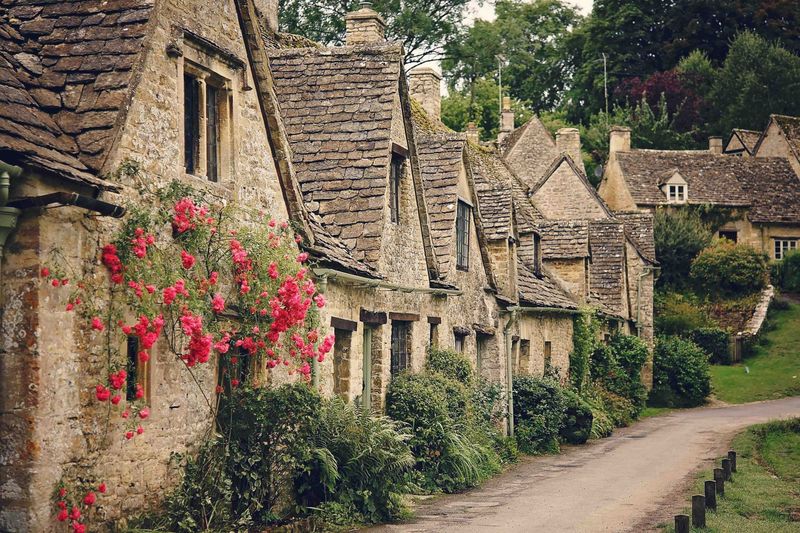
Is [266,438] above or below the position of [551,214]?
below

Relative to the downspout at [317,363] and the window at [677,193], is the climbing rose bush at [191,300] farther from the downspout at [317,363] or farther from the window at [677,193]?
the window at [677,193]

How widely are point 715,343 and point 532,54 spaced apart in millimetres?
31657

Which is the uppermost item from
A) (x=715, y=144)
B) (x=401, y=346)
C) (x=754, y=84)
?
(x=754, y=84)

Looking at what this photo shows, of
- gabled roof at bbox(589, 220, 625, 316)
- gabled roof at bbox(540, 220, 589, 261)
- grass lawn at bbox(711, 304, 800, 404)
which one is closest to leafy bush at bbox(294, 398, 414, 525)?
gabled roof at bbox(540, 220, 589, 261)

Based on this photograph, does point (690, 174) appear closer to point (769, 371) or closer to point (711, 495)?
point (769, 371)

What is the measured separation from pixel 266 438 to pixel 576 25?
233 ft

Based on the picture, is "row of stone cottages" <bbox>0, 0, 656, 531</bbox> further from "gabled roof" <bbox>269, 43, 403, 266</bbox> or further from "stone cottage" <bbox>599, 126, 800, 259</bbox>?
"stone cottage" <bbox>599, 126, 800, 259</bbox>

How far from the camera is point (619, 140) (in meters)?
62.7

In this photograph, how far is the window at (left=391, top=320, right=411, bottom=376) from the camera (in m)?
20.2

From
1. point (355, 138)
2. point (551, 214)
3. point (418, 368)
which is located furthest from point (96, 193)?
point (551, 214)

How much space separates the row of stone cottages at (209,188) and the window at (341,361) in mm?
26

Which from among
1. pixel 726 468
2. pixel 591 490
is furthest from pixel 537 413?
pixel 591 490

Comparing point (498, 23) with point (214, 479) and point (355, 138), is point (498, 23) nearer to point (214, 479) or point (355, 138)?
point (355, 138)

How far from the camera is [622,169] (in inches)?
2376
